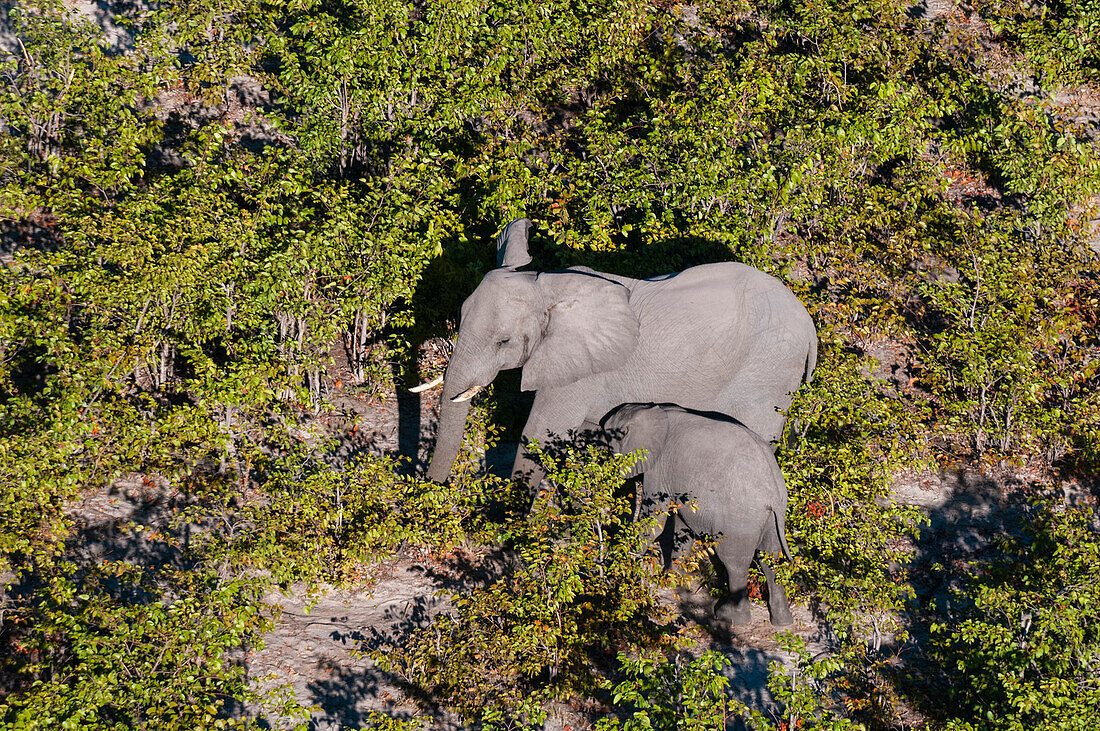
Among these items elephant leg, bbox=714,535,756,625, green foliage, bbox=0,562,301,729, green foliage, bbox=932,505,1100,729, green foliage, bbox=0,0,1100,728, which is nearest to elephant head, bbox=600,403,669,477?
green foliage, bbox=0,0,1100,728

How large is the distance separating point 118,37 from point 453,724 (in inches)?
534

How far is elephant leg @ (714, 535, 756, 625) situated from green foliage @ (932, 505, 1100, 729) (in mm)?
1854

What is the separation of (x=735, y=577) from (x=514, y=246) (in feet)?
14.5

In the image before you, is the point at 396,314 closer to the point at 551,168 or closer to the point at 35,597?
the point at 551,168

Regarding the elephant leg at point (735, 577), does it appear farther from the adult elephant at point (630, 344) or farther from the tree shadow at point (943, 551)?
the adult elephant at point (630, 344)

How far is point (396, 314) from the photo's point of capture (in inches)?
520

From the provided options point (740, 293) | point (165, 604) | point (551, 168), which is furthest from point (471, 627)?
point (551, 168)

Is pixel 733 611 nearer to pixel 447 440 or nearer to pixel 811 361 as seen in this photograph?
pixel 811 361

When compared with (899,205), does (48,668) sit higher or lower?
lower

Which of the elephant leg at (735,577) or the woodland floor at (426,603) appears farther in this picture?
the elephant leg at (735,577)

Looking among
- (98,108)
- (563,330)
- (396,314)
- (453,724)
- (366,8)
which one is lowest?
(453,724)

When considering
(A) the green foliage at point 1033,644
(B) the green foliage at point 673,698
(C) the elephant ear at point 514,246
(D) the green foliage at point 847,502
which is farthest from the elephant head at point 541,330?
(A) the green foliage at point 1033,644

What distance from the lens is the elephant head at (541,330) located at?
10.7 meters

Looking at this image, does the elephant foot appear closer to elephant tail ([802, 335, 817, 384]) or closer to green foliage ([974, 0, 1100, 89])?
elephant tail ([802, 335, 817, 384])
